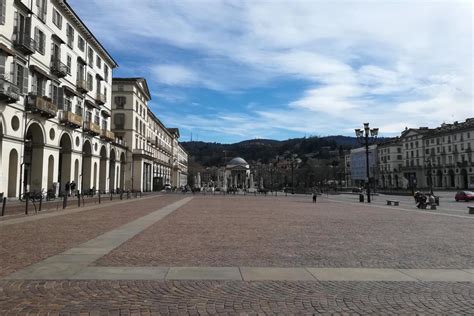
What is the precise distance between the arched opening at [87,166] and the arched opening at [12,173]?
18790mm

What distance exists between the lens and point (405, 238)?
44.1 ft

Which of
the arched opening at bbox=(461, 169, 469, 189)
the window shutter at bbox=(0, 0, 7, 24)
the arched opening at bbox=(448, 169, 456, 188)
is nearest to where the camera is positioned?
the window shutter at bbox=(0, 0, 7, 24)

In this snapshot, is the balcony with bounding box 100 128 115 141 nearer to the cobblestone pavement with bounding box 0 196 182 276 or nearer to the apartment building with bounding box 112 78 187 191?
the apartment building with bounding box 112 78 187 191

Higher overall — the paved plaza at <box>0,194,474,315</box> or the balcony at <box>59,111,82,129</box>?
the balcony at <box>59,111,82,129</box>

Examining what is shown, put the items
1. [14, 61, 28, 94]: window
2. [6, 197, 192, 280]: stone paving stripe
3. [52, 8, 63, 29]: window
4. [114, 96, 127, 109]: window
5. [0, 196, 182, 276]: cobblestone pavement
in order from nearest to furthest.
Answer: [6, 197, 192, 280]: stone paving stripe, [0, 196, 182, 276]: cobblestone pavement, [14, 61, 28, 94]: window, [52, 8, 63, 29]: window, [114, 96, 127, 109]: window

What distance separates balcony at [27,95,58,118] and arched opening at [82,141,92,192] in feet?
46.6

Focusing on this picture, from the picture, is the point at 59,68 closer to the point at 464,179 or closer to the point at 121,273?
the point at 121,273

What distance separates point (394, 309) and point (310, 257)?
4042 millimetres

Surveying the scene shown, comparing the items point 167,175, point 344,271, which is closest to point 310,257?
point 344,271

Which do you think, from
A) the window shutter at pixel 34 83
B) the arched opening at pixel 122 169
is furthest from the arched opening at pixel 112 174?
the window shutter at pixel 34 83

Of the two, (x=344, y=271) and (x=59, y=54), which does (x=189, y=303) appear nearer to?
(x=344, y=271)

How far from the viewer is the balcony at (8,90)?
28469 millimetres

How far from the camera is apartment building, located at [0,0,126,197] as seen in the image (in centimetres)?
3077

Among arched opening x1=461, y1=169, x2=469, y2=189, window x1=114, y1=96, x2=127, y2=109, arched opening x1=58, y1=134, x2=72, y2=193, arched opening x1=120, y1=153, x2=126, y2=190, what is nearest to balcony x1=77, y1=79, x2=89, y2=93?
arched opening x1=58, y1=134, x2=72, y2=193
